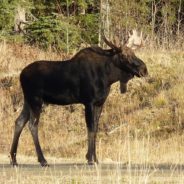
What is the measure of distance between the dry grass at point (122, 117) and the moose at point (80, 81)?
2732mm

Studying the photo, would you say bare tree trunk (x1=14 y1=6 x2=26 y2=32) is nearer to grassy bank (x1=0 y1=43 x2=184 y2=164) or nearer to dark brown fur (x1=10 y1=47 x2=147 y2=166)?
grassy bank (x1=0 y1=43 x2=184 y2=164)

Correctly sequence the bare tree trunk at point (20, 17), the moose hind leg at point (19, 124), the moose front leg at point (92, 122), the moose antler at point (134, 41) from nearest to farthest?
the moose front leg at point (92, 122) → the moose hind leg at point (19, 124) → the moose antler at point (134, 41) → the bare tree trunk at point (20, 17)

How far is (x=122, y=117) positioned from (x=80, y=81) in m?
8.91

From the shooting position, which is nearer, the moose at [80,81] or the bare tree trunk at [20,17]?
the moose at [80,81]

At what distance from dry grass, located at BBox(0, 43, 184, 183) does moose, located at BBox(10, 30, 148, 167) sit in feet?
8.96

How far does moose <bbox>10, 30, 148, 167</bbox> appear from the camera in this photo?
14.0 metres

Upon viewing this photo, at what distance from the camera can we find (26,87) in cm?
1421

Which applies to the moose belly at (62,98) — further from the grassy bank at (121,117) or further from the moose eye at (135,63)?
the grassy bank at (121,117)

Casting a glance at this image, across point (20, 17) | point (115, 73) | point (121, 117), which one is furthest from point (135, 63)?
point (20, 17)

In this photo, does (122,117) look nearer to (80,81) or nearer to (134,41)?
(134,41)

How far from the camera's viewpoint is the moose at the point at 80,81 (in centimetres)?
1402

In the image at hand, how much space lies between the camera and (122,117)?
22875mm

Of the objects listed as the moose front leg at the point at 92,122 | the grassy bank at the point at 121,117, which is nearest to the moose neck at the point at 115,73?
the moose front leg at the point at 92,122

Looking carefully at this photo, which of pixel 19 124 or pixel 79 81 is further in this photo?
pixel 19 124
